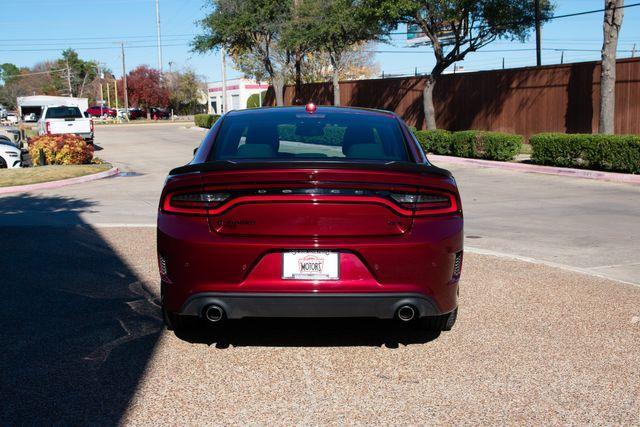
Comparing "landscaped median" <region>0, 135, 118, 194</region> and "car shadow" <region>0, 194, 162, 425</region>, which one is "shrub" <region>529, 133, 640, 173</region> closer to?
"landscaped median" <region>0, 135, 118, 194</region>

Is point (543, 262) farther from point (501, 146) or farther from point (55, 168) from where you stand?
point (55, 168)

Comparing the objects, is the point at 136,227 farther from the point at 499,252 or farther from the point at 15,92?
the point at 15,92

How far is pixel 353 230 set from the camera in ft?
13.6

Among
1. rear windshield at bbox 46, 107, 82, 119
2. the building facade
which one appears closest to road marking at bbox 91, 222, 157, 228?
rear windshield at bbox 46, 107, 82, 119

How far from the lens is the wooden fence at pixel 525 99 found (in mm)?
21812

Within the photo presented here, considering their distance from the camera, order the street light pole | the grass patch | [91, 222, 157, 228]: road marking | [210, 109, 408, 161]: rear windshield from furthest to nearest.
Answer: the street light pole < the grass patch < [91, 222, 157, 228]: road marking < [210, 109, 408, 161]: rear windshield

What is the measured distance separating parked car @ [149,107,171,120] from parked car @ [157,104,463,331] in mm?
90197

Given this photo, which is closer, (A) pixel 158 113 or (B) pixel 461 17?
(B) pixel 461 17

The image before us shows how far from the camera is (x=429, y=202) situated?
428cm

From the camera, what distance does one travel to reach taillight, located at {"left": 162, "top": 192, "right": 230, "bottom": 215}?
13.8ft

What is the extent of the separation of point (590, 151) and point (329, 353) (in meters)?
14.1

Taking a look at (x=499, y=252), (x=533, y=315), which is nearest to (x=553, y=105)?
(x=499, y=252)

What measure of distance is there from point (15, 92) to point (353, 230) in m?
152

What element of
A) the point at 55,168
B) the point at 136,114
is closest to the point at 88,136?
the point at 55,168
